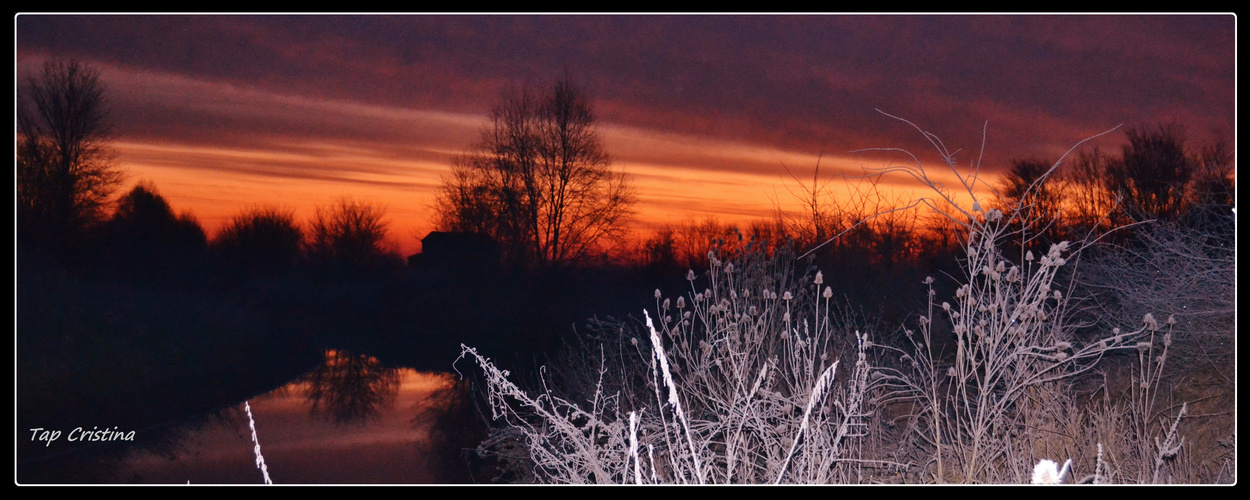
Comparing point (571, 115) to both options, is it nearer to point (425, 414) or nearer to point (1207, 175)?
point (425, 414)

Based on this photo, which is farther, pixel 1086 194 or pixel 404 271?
pixel 404 271

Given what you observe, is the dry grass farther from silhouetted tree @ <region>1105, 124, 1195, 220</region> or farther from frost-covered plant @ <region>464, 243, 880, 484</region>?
silhouetted tree @ <region>1105, 124, 1195, 220</region>

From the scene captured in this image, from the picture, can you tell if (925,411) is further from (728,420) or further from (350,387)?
(350,387)

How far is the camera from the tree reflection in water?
50.4ft

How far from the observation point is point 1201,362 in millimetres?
8367

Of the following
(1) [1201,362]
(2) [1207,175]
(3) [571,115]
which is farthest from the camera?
(3) [571,115]

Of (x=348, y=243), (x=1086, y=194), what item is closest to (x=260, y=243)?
Result: (x=348, y=243)

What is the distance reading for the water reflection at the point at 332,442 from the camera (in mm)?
10812

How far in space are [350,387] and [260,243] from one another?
18229 millimetres

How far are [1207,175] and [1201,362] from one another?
8.01 ft

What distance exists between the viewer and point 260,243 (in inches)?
1325

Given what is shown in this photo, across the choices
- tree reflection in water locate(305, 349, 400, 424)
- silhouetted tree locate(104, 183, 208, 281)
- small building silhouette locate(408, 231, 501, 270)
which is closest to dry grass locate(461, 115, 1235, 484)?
tree reflection in water locate(305, 349, 400, 424)

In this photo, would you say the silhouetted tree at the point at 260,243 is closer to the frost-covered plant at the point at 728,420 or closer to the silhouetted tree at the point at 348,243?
the silhouetted tree at the point at 348,243
